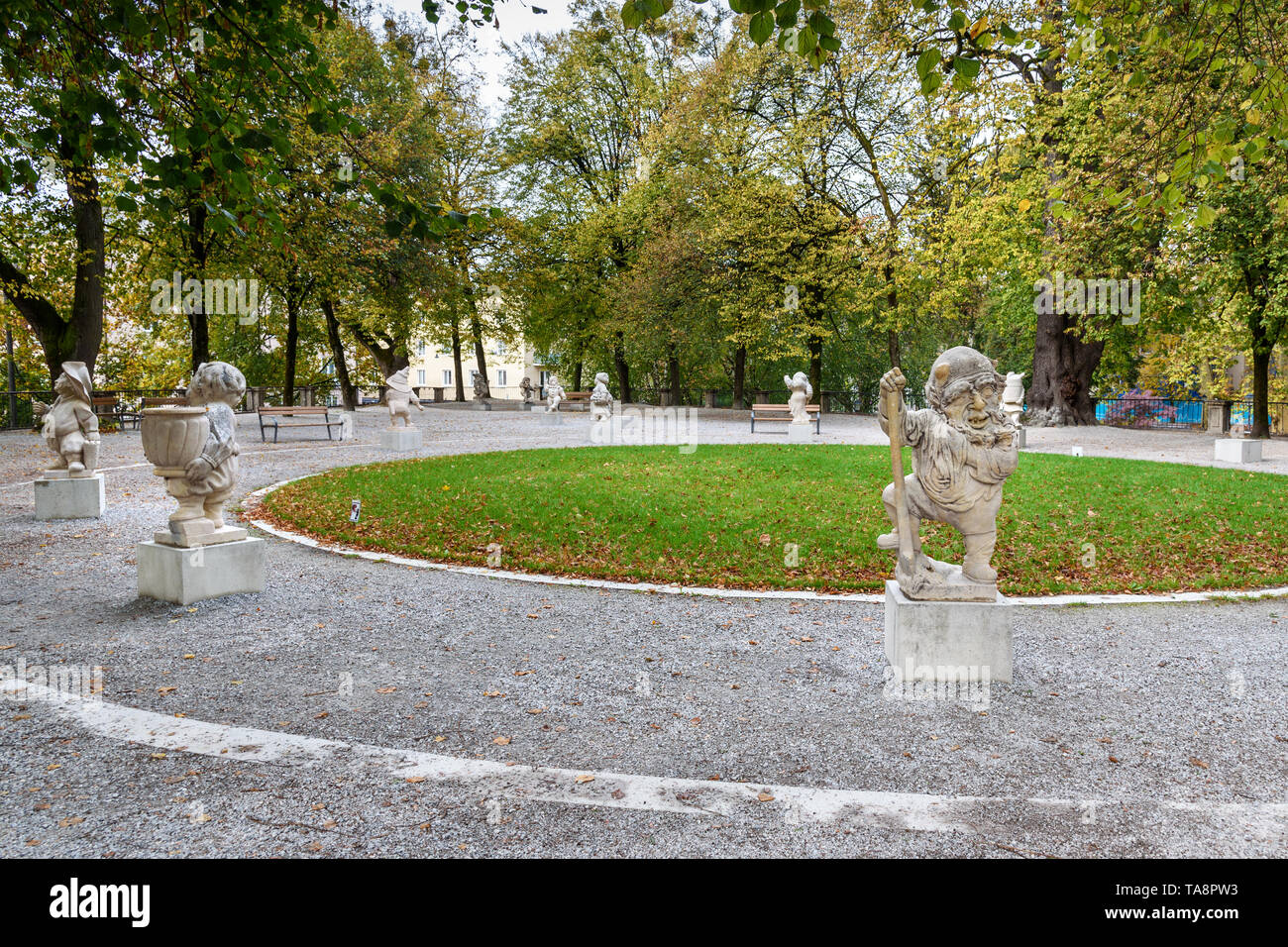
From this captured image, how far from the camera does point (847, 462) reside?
14.6m

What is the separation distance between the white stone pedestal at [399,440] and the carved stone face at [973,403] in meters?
15.2

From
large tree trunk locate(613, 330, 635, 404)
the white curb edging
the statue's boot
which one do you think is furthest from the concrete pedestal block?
large tree trunk locate(613, 330, 635, 404)

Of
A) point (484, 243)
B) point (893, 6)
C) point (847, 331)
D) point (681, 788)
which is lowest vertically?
point (681, 788)

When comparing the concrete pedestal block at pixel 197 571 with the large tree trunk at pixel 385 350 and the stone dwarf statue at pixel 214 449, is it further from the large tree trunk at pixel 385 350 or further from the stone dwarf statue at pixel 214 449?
the large tree trunk at pixel 385 350

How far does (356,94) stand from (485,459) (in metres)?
22.3

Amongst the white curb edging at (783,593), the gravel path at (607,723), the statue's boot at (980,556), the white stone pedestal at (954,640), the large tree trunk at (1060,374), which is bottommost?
the gravel path at (607,723)

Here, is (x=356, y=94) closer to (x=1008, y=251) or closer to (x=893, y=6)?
(x=893, y=6)

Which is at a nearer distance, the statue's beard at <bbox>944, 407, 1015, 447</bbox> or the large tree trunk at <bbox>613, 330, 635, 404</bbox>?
the statue's beard at <bbox>944, 407, 1015, 447</bbox>

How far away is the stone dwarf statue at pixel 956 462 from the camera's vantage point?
461 centimetres

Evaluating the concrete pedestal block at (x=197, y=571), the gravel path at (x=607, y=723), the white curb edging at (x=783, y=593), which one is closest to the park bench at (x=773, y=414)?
the white curb edging at (x=783, y=593)

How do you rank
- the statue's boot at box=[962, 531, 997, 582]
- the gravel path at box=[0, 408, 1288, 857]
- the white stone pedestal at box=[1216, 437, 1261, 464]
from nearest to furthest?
the gravel path at box=[0, 408, 1288, 857], the statue's boot at box=[962, 531, 997, 582], the white stone pedestal at box=[1216, 437, 1261, 464]

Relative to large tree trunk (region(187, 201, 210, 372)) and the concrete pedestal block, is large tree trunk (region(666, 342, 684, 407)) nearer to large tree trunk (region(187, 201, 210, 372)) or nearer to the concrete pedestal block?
large tree trunk (region(187, 201, 210, 372))

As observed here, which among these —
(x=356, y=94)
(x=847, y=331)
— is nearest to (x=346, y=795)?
(x=356, y=94)

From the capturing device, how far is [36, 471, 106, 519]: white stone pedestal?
984 cm
